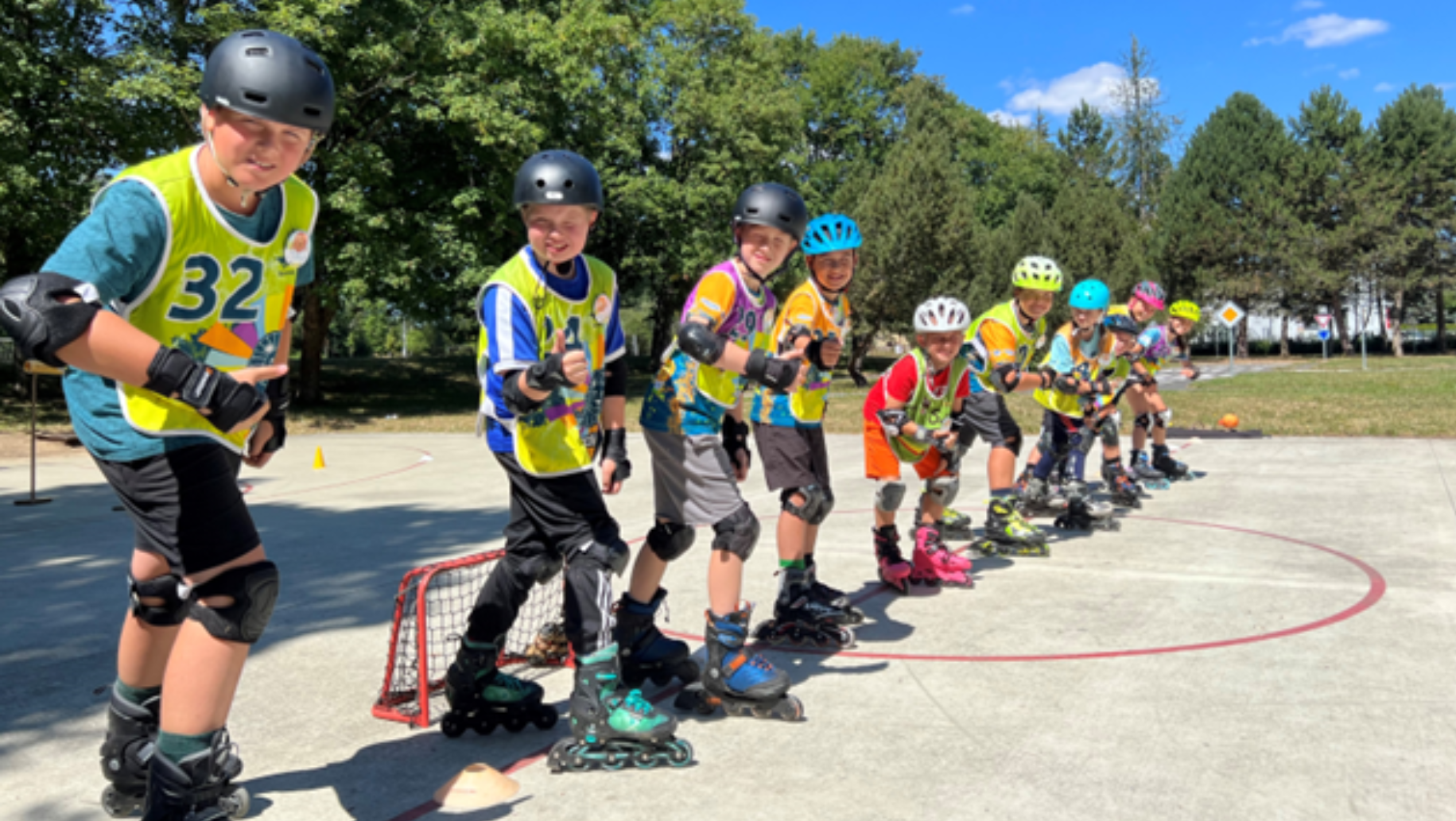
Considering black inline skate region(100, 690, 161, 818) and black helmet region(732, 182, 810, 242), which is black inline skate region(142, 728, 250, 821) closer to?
black inline skate region(100, 690, 161, 818)

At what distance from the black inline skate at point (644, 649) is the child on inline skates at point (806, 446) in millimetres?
882

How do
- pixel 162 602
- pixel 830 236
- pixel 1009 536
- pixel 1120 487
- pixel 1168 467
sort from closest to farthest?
pixel 162 602 < pixel 830 236 < pixel 1009 536 < pixel 1120 487 < pixel 1168 467

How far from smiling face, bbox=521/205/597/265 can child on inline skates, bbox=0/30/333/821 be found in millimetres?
875

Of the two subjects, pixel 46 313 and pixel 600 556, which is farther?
pixel 600 556

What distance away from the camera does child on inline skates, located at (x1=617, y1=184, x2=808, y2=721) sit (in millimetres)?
3941

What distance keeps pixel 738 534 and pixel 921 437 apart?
6.40 feet

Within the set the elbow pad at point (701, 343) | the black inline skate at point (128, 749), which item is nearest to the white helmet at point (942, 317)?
the elbow pad at point (701, 343)

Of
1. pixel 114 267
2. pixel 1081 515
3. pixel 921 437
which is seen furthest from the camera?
pixel 1081 515

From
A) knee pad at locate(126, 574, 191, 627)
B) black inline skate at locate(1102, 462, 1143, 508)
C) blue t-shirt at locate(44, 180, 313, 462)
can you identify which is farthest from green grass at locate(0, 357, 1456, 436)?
blue t-shirt at locate(44, 180, 313, 462)

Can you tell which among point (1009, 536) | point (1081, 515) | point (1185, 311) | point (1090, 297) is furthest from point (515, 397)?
point (1185, 311)

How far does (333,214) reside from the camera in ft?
75.7

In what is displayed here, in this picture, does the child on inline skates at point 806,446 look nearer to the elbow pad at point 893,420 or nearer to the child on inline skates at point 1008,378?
the elbow pad at point 893,420

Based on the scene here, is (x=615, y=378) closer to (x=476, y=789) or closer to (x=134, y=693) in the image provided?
(x=476, y=789)

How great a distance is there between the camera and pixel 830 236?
5.02 m
